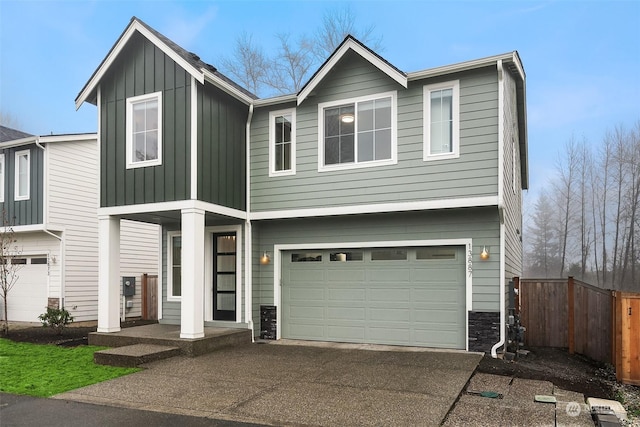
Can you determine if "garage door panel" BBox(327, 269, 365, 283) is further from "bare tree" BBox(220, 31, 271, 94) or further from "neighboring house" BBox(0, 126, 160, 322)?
"bare tree" BBox(220, 31, 271, 94)

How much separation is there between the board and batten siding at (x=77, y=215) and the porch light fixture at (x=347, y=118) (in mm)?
8693

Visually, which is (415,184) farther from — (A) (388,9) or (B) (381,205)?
(A) (388,9)

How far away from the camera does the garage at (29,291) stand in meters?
14.0

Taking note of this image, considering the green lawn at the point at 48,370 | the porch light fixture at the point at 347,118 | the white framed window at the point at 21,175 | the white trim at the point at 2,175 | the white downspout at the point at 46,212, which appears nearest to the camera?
the green lawn at the point at 48,370

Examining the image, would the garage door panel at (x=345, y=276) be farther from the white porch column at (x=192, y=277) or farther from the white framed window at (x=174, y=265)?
the white framed window at (x=174, y=265)

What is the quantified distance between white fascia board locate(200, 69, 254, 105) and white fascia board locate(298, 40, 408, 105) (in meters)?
1.30

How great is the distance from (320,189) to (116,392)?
5304 mm

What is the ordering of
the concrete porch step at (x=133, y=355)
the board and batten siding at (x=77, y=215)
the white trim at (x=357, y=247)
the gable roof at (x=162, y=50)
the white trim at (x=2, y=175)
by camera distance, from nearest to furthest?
the concrete porch step at (x=133, y=355), the white trim at (x=357, y=247), the gable roof at (x=162, y=50), the board and batten siding at (x=77, y=215), the white trim at (x=2, y=175)

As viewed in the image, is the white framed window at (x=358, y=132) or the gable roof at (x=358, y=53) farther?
the white framed window at (x=358, y=132)

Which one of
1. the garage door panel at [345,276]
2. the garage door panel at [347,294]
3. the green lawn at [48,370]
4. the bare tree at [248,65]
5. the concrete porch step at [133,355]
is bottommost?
the green lawn at [48,370]

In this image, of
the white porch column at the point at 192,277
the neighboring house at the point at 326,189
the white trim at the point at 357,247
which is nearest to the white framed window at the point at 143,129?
the neighboring house at the point at 326,189

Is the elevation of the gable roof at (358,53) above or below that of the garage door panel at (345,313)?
above

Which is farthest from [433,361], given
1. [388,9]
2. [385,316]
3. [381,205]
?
[388,9]

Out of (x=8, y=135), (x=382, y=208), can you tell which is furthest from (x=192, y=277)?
(x=8, y=135)
